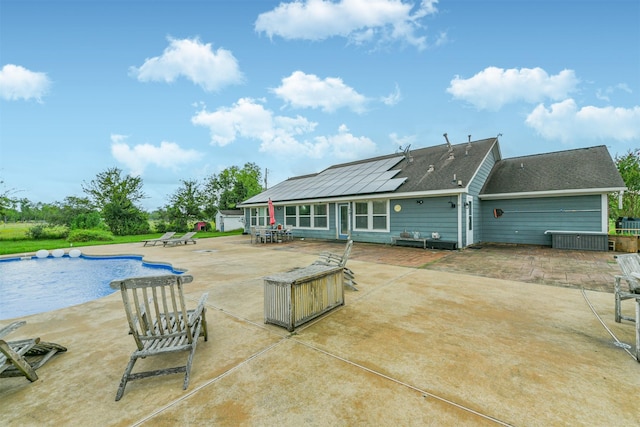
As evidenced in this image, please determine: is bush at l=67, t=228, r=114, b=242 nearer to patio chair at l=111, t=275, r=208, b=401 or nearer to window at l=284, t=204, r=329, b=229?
window at l=284, t=204, r=329, b=229

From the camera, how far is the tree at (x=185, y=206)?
25.7 meters

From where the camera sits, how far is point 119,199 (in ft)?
80.1

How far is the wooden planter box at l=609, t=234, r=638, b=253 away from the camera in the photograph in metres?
8.86

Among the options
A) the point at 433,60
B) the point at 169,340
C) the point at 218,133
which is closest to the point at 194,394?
the point at 169,340

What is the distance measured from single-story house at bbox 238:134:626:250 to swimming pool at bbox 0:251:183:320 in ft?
27.3

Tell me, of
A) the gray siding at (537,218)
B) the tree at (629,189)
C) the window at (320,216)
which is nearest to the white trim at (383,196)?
the window at (320,216)

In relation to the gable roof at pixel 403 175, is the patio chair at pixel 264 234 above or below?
below

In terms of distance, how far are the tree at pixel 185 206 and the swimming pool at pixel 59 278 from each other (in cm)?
1440

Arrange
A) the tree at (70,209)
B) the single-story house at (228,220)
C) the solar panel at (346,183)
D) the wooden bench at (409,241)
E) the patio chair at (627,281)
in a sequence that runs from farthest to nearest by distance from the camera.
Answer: the single-story house at (228,220) < the tree at (70,209) < the solar panel at (346,183) < the wooden bench at (409,241) < the patio chair at (627,281)

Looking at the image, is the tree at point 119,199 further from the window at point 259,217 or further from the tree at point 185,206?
the window at point 259,217

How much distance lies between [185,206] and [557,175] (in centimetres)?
2850

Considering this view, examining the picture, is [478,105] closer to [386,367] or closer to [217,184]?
[386,367]

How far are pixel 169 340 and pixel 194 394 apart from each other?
0.66 m

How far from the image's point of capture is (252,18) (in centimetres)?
1202
